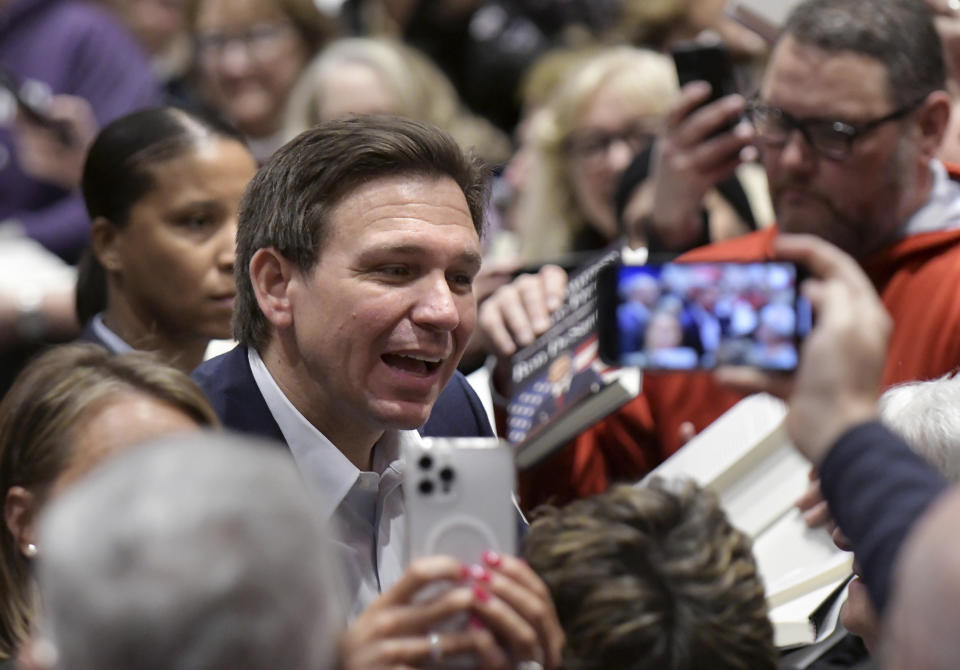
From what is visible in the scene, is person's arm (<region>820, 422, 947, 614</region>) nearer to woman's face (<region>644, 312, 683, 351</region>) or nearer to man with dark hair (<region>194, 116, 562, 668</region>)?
woman's face (<region>644, 312, 683, 351</region>)

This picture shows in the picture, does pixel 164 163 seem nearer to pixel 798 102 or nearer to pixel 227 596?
pixel 798 102

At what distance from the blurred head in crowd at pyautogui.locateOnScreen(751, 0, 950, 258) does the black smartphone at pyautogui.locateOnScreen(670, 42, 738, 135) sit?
0.18 m

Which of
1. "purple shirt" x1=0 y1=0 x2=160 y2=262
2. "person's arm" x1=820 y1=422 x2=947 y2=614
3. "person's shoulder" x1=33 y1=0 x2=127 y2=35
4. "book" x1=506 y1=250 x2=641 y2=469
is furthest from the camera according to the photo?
"person's shoulder" x1=33 y1=0 x2=127 y2=35

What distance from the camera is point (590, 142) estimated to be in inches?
186

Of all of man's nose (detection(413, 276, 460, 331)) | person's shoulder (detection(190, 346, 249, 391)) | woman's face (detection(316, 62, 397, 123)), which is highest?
man's nose (detection(413, 276, 460, 331))

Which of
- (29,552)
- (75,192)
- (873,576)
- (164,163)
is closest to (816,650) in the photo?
(873,576)

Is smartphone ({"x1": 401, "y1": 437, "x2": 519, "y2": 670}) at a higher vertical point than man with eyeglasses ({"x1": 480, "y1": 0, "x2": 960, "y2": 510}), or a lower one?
higher

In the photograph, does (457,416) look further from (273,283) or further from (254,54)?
(254,54)

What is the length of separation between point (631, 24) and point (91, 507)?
181 inches

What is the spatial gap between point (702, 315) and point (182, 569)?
1150 millimetres

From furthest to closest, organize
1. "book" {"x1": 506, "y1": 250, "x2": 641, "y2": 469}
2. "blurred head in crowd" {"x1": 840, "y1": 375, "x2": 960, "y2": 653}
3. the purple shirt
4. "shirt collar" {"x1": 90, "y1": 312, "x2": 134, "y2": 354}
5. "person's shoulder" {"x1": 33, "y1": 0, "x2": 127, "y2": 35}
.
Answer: "person's shoulder" {"x1": 33, "y1": 0, "x2": 127, "y2": 35} < the purple shirt < "shirt collar" {"x1": 90, "y1": 312, "x2": 134, "y2": 354} < "book" {"x1": 506, "y1": 250, "x2": 641, "y2": 469} < "blurred head in crowd" {"x1": 840, "y1": 375, "x2": 960, "y2": 653}

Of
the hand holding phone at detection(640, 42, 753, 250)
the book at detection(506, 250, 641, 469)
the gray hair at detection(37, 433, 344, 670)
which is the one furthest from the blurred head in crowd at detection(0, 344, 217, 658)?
the hand holding phone at detection(640, 42, 753, 250)

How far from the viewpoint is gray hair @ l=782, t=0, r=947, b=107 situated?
3.32 meters

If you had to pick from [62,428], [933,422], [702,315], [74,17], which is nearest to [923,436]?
[933,422]
